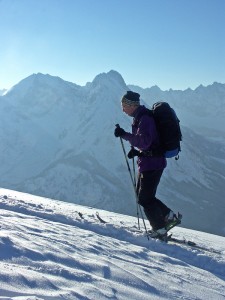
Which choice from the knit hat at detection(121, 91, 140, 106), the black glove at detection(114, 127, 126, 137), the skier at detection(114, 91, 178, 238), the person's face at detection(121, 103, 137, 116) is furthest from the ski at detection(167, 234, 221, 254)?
the knit hat at detection(121, 91, 140, 106)

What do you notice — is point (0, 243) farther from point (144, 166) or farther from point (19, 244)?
point (144, 166)

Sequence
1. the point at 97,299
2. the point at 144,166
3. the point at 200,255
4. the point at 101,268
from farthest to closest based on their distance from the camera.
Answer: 1. the point at 144,166
2. the point at 200,255
3. the point at 101,268
4. the point at 97,299

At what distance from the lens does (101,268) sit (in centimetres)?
535

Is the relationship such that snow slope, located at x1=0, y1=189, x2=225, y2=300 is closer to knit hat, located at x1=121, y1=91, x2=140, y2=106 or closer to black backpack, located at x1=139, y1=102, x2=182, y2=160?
black backpack, located at x1=139, y1=102, x2=182, y2=160

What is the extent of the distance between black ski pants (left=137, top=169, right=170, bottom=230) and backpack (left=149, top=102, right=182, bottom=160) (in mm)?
671

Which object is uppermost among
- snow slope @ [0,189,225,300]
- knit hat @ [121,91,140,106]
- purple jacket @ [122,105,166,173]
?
knit hat @ [121,91,140,106]

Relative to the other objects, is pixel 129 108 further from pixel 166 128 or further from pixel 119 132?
pixel 166 128

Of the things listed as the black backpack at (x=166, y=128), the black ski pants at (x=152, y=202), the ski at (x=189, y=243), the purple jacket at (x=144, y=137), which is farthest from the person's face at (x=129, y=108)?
the ski at (x=189, y=243)

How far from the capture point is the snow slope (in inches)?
165

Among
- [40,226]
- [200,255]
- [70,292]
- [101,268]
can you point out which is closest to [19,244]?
[101,268]

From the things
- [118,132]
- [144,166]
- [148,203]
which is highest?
[118,132]

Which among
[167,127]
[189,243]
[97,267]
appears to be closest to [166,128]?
[167,127]

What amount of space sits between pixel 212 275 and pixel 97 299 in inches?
116

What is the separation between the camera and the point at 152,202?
908 centimetres
